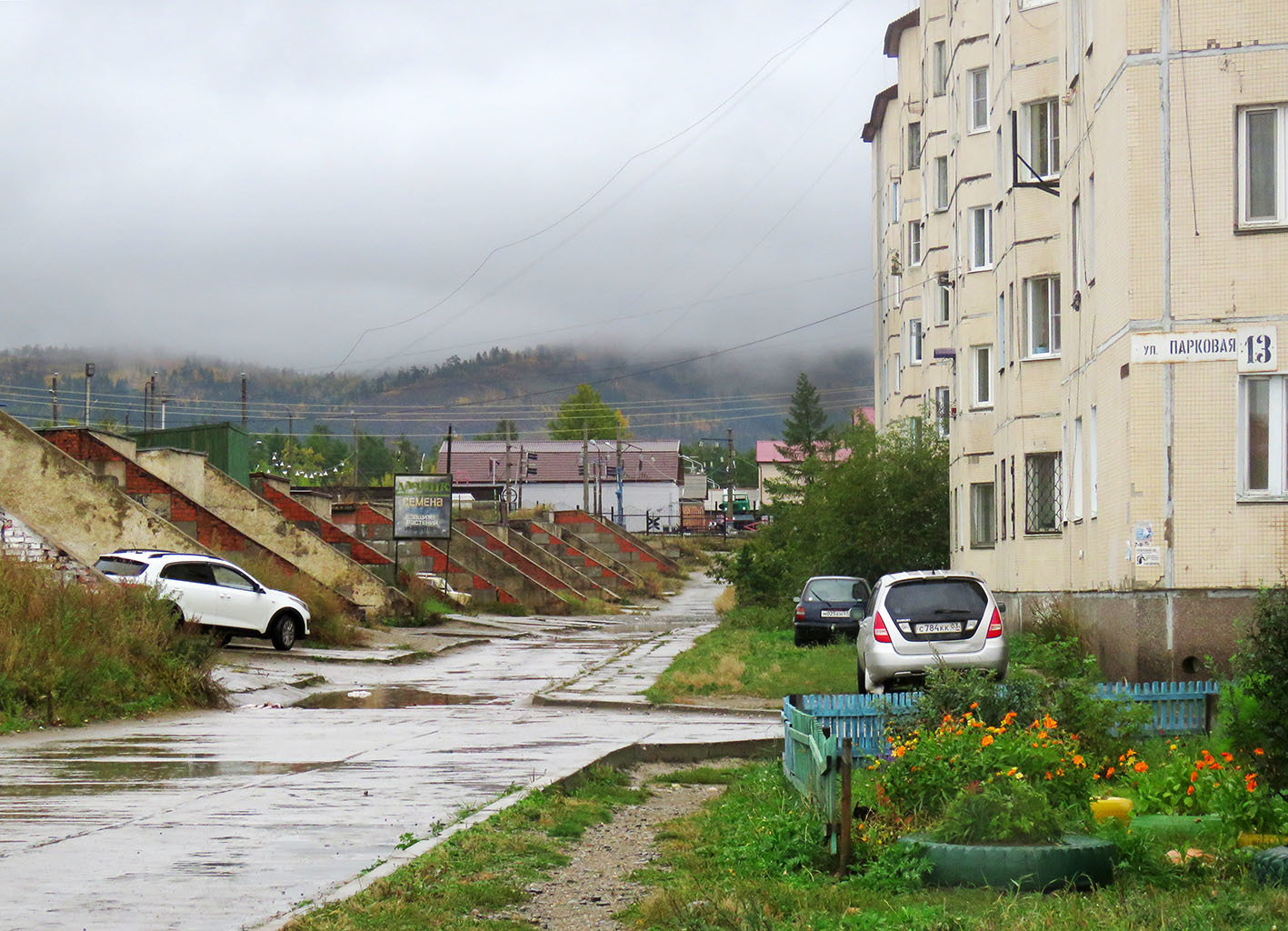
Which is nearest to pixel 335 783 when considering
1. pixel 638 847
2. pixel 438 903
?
pixel 638 847

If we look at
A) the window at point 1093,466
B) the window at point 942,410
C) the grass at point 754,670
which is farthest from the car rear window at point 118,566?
the window at point 942,410

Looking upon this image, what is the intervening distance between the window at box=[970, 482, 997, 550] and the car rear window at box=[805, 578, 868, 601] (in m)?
3.09

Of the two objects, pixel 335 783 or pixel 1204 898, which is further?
pixel 335 783

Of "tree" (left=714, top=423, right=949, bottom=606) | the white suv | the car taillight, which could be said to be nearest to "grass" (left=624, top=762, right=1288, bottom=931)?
the car taillight

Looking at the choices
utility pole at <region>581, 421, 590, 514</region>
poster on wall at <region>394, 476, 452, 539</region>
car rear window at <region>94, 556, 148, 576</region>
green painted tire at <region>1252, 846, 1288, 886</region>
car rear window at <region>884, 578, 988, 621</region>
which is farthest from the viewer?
utility pole at <region>581, 421, 590, 514</region>

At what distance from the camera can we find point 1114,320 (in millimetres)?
20062

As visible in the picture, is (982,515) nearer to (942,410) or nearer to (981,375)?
(981,375)

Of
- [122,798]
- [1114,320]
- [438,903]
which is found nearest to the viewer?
[438,903]

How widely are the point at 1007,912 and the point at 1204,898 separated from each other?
1048mm

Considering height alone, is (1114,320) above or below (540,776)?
above

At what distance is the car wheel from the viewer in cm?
3112

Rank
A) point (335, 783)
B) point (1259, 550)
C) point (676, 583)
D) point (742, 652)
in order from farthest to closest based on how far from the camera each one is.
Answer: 1. point (676, 583)
2. point (742, 652)
3. point (1259, 550)
4. point (335, 783)

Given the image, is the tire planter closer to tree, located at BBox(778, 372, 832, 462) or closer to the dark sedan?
the dark sedan

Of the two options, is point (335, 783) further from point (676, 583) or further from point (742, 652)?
point (676, 583)
